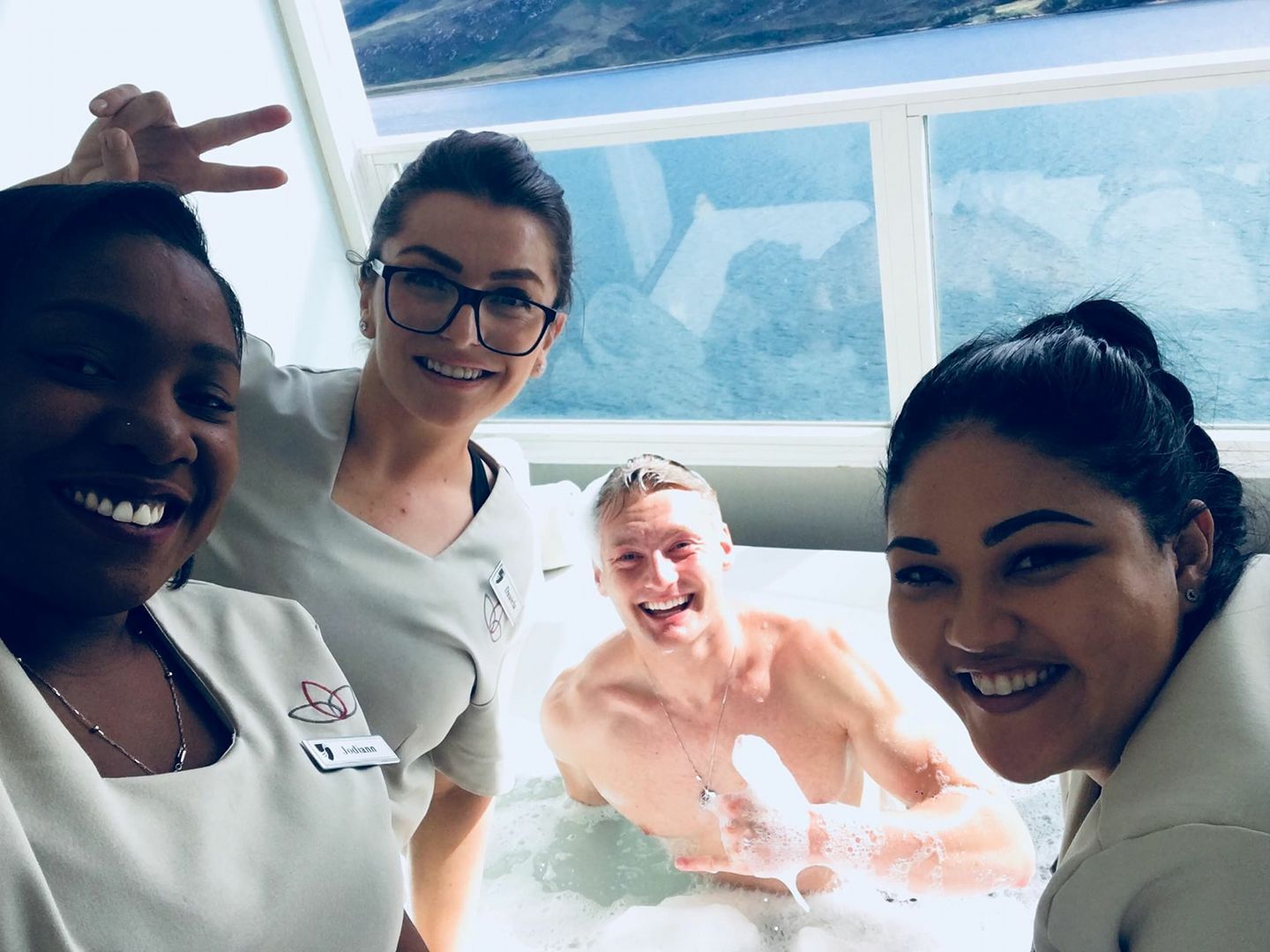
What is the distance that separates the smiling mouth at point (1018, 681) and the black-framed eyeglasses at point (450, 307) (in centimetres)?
86

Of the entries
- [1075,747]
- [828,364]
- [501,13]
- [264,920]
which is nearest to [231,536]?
[264,920]

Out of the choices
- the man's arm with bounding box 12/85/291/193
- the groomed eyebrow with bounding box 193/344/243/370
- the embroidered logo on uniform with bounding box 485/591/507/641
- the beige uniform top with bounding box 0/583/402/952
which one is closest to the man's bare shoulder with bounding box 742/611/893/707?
the embroidered logo on uniform with bounding box 485/591/507/641

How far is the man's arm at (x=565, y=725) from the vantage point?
2543mm

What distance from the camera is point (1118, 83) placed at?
104 inches

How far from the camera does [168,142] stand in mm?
1435

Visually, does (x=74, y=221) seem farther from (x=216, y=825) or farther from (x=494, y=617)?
(x=494, y=617)

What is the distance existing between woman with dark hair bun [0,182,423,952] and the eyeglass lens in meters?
0.50

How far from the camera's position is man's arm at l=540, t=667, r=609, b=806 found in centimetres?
254

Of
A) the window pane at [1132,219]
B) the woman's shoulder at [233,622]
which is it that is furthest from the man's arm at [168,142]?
the window pane at [1132,219]

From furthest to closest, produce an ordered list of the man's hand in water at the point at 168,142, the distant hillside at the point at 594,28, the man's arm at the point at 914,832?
the distant hillside at the point at 594,28, the man's arm at the point at 914,832, the man's hand in water at the point at 168,142

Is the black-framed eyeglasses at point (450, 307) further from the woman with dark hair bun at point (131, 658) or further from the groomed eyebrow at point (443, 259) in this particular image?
the woman with dark hair bun at point (131, 658)

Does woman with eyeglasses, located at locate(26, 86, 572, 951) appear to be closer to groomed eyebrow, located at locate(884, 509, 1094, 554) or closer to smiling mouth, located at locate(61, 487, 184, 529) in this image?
smiling mouth, located at locate(61, 487, 184, 529)

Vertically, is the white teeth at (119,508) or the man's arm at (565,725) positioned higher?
the white teeth at (119,508)

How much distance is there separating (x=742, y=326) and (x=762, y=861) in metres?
1.89
